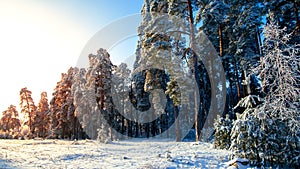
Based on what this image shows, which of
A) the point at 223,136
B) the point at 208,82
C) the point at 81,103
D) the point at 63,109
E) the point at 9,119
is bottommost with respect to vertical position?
the point at 223,136

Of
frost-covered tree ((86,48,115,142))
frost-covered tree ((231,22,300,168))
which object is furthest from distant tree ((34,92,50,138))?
frost-covered tree ((231,22,300,168))

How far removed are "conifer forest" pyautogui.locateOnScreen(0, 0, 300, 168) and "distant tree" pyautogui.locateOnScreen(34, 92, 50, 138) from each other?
0.73ft

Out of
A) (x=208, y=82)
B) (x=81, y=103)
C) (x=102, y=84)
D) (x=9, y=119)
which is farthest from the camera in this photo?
(x=9, y=119)

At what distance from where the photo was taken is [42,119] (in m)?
52.4

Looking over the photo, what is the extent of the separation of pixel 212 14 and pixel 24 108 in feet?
167

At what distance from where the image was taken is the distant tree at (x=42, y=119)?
51.7 m

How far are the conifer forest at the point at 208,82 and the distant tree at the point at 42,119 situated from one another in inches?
8.7

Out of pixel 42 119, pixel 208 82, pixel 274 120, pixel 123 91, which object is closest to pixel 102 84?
pixel 123 91

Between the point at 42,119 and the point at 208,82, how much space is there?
3995 centimetres

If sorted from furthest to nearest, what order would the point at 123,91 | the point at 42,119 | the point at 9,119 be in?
the point at 9,119 → the point at 42,119 → the point at 123,91

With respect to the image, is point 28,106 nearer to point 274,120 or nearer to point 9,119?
point 9,119

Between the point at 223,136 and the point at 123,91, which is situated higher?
the point at 123,91

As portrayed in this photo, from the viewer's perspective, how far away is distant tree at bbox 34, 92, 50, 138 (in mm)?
51656

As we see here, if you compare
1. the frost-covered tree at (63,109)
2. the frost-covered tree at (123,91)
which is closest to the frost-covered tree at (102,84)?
the frost-covered tree at (123,91)
